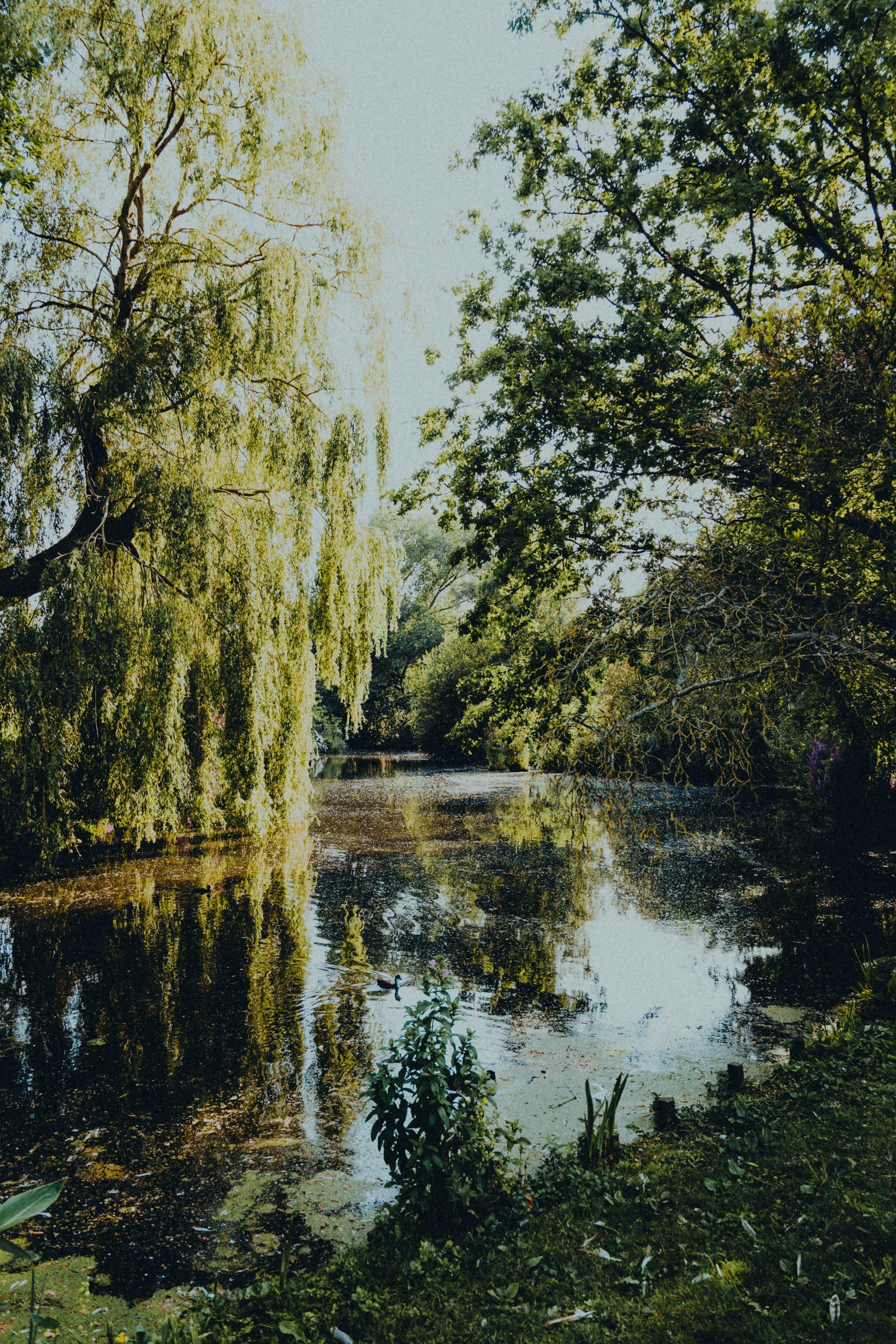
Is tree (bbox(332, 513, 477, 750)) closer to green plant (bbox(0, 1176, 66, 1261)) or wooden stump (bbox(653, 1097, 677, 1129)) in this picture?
wooden stump (bbox(653, 1097, 677, 1129))

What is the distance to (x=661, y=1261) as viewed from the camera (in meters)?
3.44

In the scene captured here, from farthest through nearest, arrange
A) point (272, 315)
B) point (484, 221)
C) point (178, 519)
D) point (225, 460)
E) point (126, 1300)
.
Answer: point (484, 221)
point (225, 460)
point (272, 315)
point (178, 519)
point (126, 1300)

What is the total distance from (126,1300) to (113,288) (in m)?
9.39

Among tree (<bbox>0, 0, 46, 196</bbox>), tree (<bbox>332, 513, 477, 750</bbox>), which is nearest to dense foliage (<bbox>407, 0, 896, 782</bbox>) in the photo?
tree (<bbox>0, 0, 46, 196</bbox>)

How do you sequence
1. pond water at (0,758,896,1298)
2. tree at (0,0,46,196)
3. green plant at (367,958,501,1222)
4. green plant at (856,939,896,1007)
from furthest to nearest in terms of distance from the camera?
tree at (0,0,46,196), green plant at (856,939,896,1007), pond water at (0,758,896,1298), green plant at (367,958,501,1222)

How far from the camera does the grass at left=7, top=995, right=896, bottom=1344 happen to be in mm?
3016

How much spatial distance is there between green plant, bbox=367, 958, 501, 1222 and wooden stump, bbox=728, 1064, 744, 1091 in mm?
→ 1953

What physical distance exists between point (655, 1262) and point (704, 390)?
690cm

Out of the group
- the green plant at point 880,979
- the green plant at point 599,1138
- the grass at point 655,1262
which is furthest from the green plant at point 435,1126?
the green plant at point 880,979

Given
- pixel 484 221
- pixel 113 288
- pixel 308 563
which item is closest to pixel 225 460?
pixel 308 563

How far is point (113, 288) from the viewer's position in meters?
9.20

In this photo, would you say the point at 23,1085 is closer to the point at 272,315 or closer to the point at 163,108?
the point at 272,315

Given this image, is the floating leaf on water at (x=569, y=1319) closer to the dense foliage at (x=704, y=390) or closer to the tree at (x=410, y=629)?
the dense foliage at (x=704, y=390)

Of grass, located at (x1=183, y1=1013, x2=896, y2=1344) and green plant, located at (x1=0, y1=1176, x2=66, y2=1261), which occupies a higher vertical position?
green plant, located at (x1=0, y1=1176, x2=66, y2=1261)
